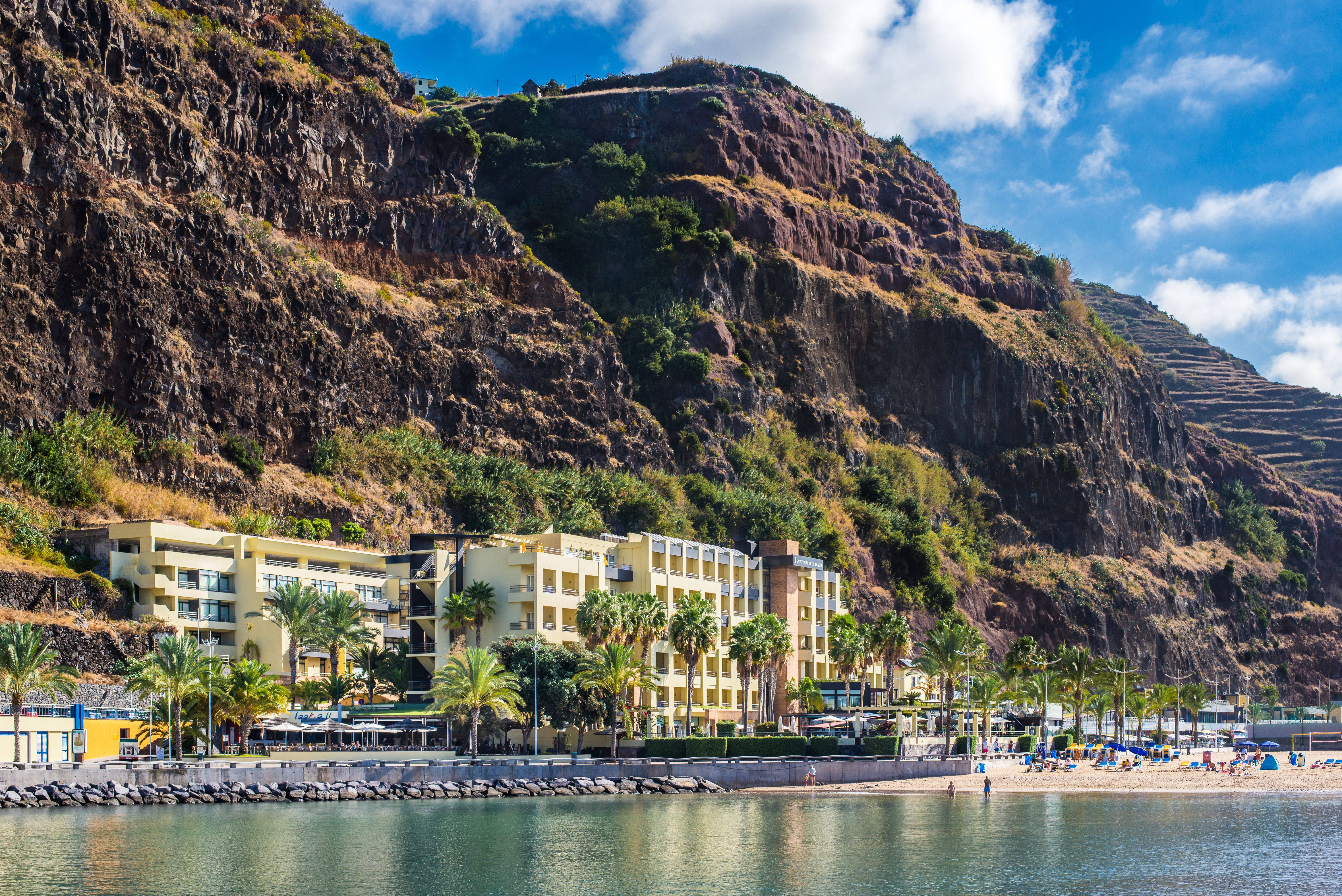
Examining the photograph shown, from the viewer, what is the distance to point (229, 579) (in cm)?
8938

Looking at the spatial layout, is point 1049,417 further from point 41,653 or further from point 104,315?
point 41,653

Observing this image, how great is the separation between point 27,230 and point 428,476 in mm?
32278

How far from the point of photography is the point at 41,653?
64.9m

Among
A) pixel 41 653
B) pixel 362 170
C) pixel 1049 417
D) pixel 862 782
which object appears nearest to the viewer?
pixel 41 653

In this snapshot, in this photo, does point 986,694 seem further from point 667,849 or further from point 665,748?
point 667,849

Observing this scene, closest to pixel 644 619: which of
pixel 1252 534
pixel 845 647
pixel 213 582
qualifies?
pixel 845 647

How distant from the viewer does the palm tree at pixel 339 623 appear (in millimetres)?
83188

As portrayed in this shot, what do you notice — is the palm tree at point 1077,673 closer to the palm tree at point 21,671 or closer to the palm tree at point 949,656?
the palm tree at point 949,656

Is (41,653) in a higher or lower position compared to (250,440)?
lower

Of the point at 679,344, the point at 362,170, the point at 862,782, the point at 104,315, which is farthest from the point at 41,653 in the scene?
the point at 679,344

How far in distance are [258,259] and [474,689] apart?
46.4 m

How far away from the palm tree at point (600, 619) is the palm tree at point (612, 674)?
1086 mm

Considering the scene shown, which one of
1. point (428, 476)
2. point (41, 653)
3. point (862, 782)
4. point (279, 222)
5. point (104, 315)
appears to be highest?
point (279, 222)

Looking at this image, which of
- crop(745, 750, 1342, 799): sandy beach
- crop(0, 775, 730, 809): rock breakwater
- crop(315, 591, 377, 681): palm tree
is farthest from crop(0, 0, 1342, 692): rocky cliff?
crop(745, 750, 1342, 799): sandy beach
